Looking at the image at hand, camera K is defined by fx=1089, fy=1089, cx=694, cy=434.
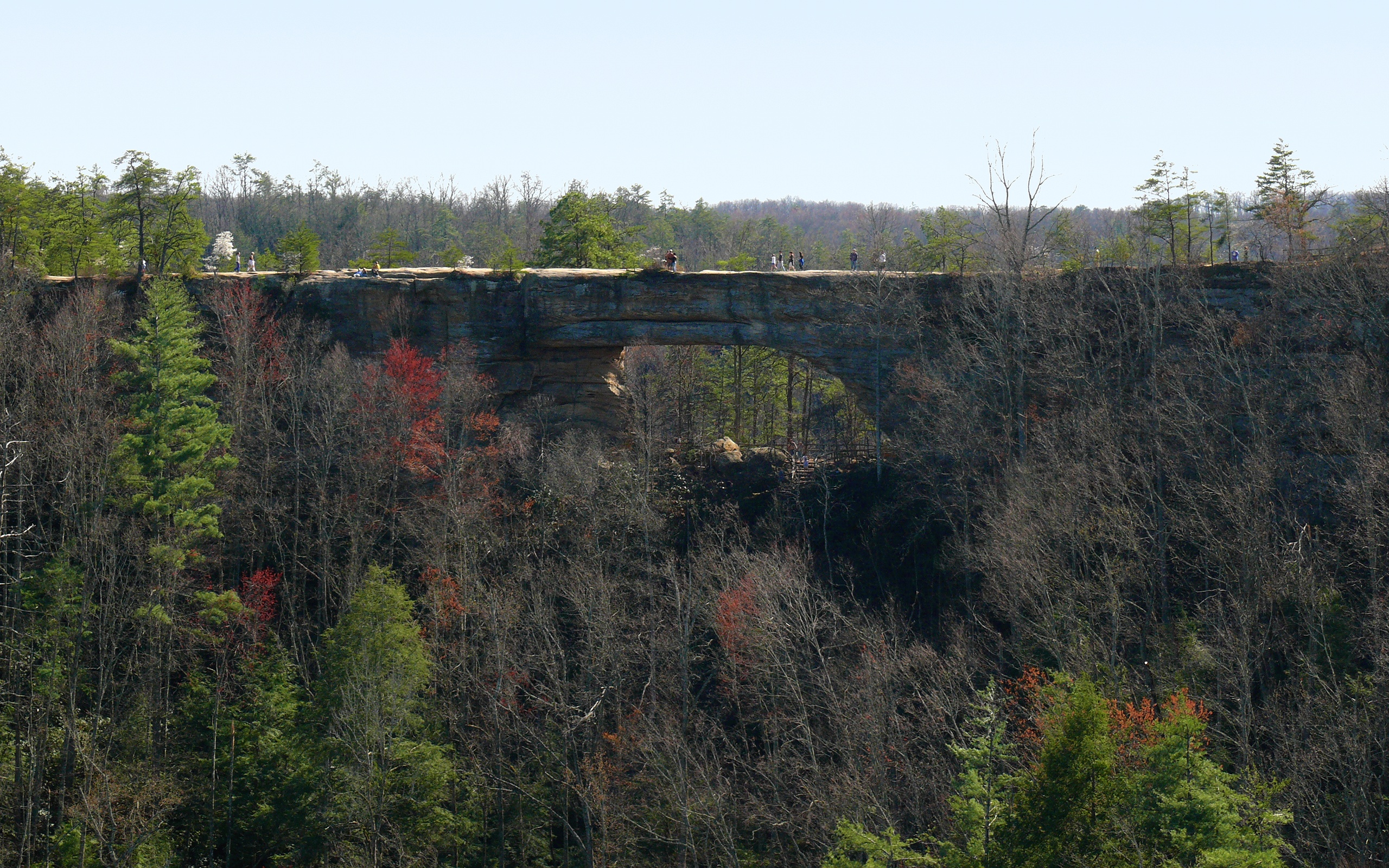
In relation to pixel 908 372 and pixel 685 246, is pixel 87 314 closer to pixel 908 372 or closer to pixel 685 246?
pixel 908 372

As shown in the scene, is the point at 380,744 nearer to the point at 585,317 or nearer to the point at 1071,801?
the point at 1071,801

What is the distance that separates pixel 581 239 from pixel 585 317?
11.1ft

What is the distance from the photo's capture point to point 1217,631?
19.8m

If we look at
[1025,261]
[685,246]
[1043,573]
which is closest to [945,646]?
[1043,573]

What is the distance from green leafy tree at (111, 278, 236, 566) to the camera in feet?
79.0

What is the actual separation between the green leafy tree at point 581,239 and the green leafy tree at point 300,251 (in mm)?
6849

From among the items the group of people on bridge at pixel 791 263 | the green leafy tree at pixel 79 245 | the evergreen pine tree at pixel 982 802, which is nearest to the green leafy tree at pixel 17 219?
the green leafy tree at pixel 79 245

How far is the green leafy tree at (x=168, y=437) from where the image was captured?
24094 mm

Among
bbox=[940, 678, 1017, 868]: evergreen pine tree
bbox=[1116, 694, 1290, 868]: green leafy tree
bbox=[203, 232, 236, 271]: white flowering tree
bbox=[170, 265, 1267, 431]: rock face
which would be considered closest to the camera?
bbox=[1116, 694, 1290, 868]: green leafy tree

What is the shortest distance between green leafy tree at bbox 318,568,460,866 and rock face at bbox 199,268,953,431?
12.1 metres

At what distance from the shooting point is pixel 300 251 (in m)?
32.4

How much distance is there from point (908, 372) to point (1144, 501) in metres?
6.96

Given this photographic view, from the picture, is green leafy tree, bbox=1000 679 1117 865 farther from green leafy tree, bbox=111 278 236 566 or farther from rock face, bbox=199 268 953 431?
green leafy tree, bbox=111 278 236 566

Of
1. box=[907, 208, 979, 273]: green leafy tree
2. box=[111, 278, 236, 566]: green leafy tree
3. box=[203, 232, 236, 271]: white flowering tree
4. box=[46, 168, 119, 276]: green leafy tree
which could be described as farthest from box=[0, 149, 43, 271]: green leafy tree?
box=[907, 208, 979, 273]: green leafy tree
